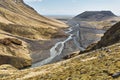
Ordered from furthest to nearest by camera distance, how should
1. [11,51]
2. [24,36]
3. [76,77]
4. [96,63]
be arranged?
[24,36] → [11,51] → [96,63] → [76,77]

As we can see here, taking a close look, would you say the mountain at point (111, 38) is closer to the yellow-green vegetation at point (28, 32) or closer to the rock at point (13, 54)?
the rock at point (13, 54)

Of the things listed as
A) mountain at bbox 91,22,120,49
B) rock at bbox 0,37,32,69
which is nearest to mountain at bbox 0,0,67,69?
rock at bbox 0,37,32,69

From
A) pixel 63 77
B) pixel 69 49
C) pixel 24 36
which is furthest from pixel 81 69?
pixel 24 36

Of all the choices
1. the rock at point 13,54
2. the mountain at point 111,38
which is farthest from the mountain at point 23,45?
the mountain at point 111,38

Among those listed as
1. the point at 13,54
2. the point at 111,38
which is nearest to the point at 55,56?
the point at 13,54

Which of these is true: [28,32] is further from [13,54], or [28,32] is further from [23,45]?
[13,54]

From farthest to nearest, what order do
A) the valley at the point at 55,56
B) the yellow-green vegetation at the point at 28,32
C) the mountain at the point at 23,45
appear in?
the yellow-green vegetation at the point at 28,32, the mountain at the point at 23,45, the valley at the point at 55,56

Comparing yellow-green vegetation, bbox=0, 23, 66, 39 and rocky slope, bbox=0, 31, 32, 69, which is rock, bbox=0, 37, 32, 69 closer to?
rocky slope, bbox=0, 31, 32, 69

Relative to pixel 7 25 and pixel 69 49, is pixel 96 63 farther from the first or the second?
pixel 7 25

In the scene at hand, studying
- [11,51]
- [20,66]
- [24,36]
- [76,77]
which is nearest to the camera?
[76,77]

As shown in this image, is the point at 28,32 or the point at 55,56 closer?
the point at 55,56

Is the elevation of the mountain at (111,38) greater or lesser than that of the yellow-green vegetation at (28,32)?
greater
